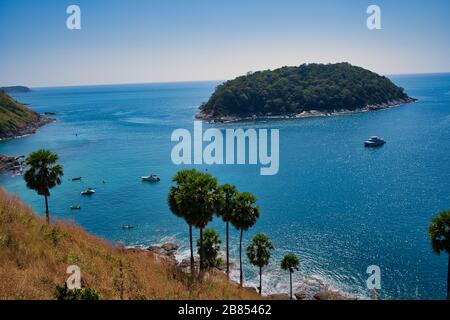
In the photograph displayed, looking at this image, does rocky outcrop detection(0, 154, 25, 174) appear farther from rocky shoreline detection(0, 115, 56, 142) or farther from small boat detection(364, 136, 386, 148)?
small boat detection(364, 136, 386, 148)

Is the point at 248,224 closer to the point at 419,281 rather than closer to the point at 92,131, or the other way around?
the point at 419,281

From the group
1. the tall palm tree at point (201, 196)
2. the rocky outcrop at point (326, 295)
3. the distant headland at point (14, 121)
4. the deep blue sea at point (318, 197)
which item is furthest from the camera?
the distant headland at point (14, 121)

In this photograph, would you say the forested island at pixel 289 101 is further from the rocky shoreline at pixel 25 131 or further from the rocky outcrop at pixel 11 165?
the rocky outcrop at pixel 11 165

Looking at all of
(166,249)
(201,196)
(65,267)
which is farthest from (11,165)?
(65,267)

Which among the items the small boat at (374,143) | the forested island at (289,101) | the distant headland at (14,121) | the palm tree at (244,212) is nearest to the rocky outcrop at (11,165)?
the distant headland at (14,121)
